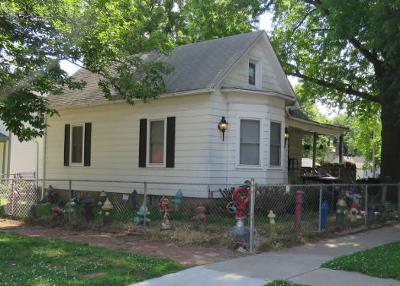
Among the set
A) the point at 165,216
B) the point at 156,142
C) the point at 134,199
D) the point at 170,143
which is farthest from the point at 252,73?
the point at 165,216

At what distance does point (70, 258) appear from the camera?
341 inches

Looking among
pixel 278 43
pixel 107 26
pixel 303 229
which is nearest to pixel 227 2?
pixel 278 43

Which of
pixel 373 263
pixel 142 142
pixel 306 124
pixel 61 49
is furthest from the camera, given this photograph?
pixel 306 124

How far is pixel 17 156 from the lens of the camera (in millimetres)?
24609

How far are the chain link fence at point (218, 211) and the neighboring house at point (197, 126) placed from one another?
56 centimetres

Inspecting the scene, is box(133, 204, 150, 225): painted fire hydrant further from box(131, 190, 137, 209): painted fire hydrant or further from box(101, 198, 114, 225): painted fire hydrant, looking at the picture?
box(131, 190, 137, 209): painted fire hydrant

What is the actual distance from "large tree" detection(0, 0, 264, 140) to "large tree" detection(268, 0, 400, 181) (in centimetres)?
551

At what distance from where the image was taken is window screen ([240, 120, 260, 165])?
1501cm

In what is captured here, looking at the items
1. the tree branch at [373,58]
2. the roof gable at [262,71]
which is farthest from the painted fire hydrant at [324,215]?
the tree branch at [373,58]

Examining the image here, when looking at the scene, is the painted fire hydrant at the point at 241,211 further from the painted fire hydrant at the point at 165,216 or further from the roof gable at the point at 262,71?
the roof gable at the point at 262,71

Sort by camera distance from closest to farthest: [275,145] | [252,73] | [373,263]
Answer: [373,263], [275,145], [252,73]

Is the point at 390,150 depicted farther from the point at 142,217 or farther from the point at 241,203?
the point at 142,217

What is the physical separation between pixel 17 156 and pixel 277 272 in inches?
771

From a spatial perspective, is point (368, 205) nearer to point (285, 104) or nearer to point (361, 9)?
point (285, 104)
